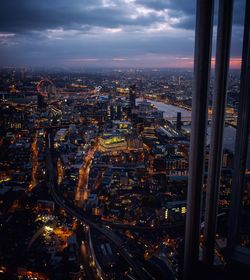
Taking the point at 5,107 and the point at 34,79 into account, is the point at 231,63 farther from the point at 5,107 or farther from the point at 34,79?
the point at 34,79

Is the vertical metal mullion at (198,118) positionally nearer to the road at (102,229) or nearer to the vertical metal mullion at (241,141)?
the vertical metal mullion at (241,141)

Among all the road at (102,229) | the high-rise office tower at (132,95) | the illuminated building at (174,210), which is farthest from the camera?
the high-rise office tower at (132,95)

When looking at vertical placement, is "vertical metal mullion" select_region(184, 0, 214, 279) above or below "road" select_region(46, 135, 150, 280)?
above

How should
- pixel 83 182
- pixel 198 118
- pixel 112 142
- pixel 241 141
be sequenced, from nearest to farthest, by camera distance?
pixel 198 118 < pixel 241 141 < pixel 83 182 < pixel 112 142

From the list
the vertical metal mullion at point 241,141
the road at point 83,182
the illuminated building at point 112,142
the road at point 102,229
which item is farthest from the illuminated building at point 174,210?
the illuminated building at point 112,142

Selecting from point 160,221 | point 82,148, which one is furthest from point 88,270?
point 82,148

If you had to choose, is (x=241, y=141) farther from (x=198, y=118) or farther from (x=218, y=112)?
(x=198, y=118)

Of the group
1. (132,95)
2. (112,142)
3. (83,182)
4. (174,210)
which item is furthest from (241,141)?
(132,95)

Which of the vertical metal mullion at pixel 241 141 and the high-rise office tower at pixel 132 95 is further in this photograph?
the high-rise office tower at pixel 132 95

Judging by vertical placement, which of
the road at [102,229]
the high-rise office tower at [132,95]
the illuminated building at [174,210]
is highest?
the high-rise office tower at [132,95]

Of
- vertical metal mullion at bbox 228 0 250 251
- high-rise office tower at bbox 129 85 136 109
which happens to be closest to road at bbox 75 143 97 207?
vertical metal mullion at bbox 228 0 250 251

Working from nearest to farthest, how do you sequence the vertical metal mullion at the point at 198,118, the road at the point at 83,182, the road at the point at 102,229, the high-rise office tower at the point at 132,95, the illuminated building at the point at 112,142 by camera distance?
1. the vertical metal mullion at the point at 198,118
2. the road at the point at 102,229
3. the road at the point at 83,182
4. the illuminated building at the point at 112,142
5. the high-rise office tower at the point at 132,95

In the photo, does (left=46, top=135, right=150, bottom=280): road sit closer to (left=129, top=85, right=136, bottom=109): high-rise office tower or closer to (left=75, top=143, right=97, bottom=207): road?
(left=75, top=143, right=97, bottom=207): road
